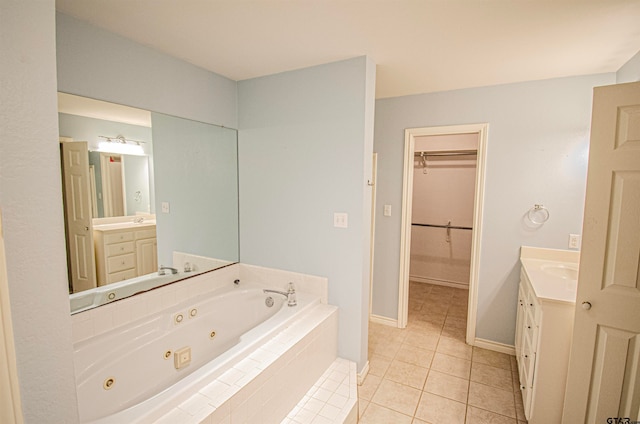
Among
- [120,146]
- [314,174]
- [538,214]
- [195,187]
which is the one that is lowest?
[538,214]

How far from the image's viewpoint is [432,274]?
462cm

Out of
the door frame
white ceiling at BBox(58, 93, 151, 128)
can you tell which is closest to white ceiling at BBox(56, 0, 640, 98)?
white ceiling at BBox(58, 93, 151, 128)

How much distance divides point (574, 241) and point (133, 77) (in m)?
3.50

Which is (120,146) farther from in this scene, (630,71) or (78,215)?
(630,71)

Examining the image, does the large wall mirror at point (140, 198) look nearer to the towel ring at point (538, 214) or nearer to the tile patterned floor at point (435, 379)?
the tile patterned floor at point (435, 379)

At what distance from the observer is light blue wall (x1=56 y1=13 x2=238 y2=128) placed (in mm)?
1655

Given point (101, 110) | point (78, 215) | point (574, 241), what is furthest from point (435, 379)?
point (101, 110)

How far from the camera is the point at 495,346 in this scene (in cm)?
280

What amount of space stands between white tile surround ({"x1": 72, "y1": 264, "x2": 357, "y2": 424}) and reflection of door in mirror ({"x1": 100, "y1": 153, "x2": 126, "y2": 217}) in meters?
0.61

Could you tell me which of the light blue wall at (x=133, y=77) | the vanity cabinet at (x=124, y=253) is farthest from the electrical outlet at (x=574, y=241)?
the vanity cabinet at (x=124, y=253)

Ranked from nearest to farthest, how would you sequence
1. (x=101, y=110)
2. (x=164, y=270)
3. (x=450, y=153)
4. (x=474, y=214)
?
(x=101, y=110) → (x=164, y=270) → (x=474, y=214) → (x=450, y=153)

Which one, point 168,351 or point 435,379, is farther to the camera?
point 435,379

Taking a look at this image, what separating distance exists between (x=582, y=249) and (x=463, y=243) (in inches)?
116

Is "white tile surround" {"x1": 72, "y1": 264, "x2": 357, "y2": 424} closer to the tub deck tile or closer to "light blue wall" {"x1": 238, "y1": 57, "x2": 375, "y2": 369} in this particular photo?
the tub deck tile
